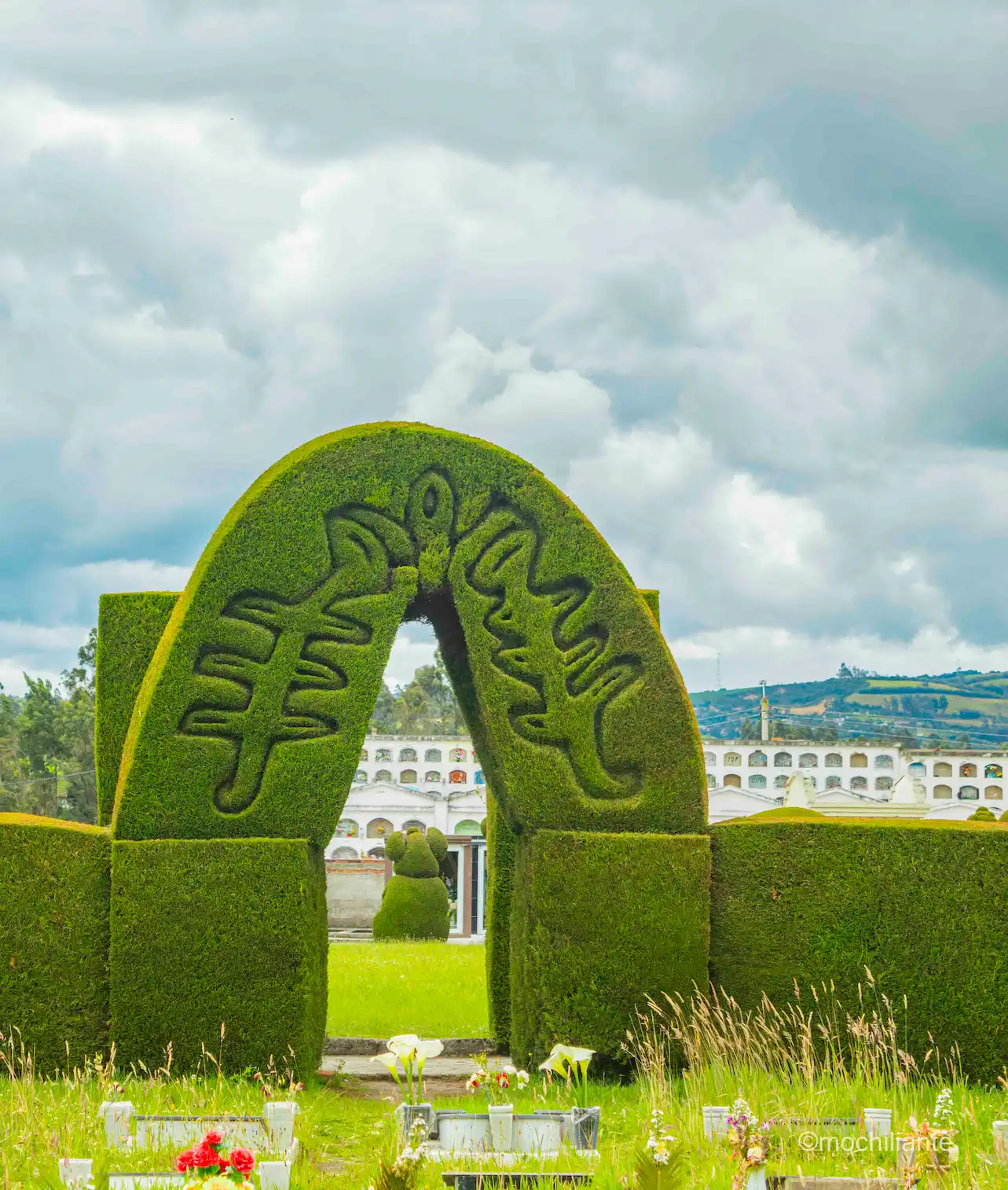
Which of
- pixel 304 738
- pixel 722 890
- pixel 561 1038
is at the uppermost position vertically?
pixel 304 738

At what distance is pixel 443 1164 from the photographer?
244 inches

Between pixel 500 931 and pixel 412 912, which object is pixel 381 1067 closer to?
pixel 500 931

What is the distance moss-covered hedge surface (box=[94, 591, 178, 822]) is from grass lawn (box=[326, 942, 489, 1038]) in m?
4.00

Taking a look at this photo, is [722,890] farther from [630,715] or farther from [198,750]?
[198,750]

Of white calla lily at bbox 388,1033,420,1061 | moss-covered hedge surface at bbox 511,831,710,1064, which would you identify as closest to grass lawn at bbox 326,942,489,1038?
moss-covered hedge surface at bbox 511,831,710,1064

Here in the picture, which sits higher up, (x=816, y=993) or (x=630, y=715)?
(x=630, y=715)

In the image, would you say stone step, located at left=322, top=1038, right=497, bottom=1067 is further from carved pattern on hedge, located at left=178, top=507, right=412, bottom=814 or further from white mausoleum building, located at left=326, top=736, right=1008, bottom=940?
white mausoleum building, located at left=326, top=736, right=1008, bottom=940

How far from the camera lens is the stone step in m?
10.9

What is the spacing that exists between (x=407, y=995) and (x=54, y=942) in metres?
6.86

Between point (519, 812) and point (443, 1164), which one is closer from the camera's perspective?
point (443, 1164)

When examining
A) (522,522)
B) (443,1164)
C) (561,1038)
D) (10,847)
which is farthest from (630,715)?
(10,847)

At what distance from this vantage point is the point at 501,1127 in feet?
21.6

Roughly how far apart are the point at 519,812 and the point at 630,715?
50.2 inches

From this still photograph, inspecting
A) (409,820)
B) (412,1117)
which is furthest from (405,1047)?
(409,820)
